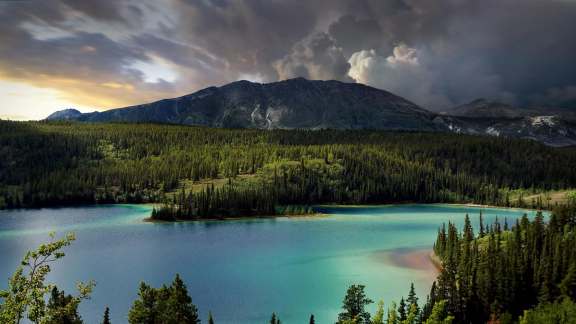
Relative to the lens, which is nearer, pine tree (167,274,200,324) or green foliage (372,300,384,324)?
green foliage (372,300,384,324)

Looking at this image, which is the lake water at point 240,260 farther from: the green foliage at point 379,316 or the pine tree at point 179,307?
the green foliage at point 379,316

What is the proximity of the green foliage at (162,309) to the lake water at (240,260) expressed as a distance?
531 inches

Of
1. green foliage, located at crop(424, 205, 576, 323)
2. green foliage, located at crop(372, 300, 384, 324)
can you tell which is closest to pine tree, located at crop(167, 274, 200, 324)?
green foliage, located at crop(372, 300, 384, 324)

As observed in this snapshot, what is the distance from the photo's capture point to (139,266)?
91.4 metres

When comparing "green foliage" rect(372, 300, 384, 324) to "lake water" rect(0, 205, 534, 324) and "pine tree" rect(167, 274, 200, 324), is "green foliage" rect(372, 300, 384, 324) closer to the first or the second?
"pine tree" rect(167, 274, 200, 324)

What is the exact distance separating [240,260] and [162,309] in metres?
54.6

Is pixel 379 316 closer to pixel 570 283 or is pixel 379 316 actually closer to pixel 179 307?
pixel 179 307

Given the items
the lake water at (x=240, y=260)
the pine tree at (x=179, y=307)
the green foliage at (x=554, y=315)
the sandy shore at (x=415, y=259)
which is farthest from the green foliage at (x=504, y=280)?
the pine tree at (x=179, y=307)

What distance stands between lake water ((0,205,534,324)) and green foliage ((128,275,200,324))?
1349 centimetres

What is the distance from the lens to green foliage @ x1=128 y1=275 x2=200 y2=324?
4369cm

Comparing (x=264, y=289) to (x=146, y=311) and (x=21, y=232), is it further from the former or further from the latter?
(x=21, y=232)

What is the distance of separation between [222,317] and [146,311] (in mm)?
16839

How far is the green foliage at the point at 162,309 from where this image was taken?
143ft

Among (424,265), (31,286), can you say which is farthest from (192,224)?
(31,286)
